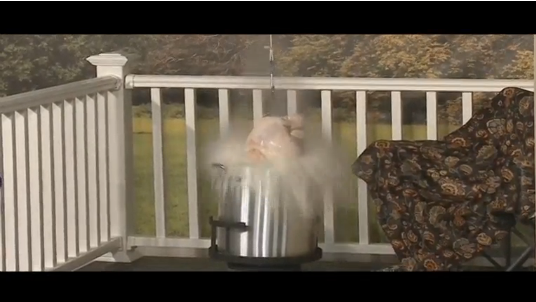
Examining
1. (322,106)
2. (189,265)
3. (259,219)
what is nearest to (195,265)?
(189,265)

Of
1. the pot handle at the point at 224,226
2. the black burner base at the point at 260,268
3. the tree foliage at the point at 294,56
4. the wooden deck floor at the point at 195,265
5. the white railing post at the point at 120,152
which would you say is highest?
the tree foliage at the point at 294,56

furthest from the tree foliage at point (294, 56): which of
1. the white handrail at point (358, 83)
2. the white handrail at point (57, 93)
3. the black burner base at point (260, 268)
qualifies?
the black burner base at point (260, 268)

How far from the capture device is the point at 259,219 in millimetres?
3686

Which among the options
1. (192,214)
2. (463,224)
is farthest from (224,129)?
(463,224)

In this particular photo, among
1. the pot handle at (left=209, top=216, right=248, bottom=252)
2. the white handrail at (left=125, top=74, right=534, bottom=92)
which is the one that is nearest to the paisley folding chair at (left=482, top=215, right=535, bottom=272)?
the white handrail at (left=125, top=74, right=534, bottom=92)

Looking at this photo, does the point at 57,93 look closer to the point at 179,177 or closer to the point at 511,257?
the point at 179,177

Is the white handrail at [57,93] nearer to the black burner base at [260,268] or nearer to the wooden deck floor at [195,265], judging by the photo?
the wooden deck floor at [195,265]

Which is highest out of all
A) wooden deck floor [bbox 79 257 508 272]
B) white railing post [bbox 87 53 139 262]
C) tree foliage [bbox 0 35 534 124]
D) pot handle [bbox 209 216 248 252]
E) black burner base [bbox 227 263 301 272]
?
tree foliage [bbox 0 35 534 124]

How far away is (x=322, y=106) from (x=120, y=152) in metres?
0.84

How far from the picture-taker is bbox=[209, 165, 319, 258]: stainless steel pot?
3645mm

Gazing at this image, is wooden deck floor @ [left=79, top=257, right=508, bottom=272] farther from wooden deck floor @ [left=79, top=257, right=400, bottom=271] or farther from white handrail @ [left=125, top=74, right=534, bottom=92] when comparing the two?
white handrail @ [left=125, top=74, right=534, bottom=92]

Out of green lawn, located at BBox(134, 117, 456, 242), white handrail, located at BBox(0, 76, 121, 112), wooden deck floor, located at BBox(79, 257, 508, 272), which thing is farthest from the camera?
green lawn, located at BBox(134, 117, 456, 242)

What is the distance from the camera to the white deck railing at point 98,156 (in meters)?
3.68
